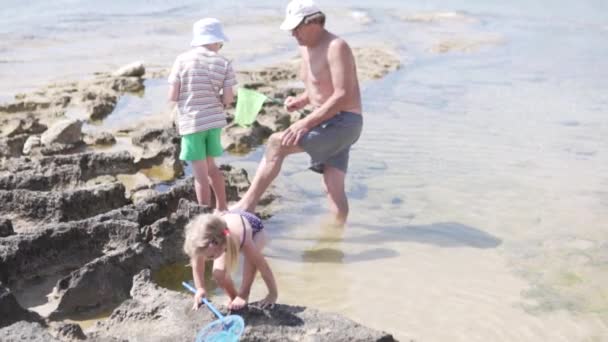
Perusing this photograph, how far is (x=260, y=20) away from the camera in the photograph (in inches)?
798

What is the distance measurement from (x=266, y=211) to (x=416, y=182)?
5.16ft

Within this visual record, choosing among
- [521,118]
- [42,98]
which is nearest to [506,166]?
[521,118]

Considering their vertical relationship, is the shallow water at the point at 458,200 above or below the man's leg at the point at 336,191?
below

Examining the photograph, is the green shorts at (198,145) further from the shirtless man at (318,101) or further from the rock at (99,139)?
the rock at (99,139)

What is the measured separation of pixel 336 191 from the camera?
617 cm

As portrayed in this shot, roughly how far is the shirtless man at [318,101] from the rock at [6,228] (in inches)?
59.7

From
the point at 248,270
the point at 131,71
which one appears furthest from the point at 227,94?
the point at 131,71

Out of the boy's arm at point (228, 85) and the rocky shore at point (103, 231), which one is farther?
the boy's arm at point (228, 85)

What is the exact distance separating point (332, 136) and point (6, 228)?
2281 mm

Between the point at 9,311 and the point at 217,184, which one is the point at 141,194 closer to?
the point at 217,184

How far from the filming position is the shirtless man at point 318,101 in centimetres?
560

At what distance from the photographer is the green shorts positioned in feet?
19.4

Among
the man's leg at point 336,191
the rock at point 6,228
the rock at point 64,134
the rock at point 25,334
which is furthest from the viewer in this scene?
the rock at point 64,134

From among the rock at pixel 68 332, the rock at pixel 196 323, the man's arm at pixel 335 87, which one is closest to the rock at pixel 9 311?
the rock at pixel 68 332
